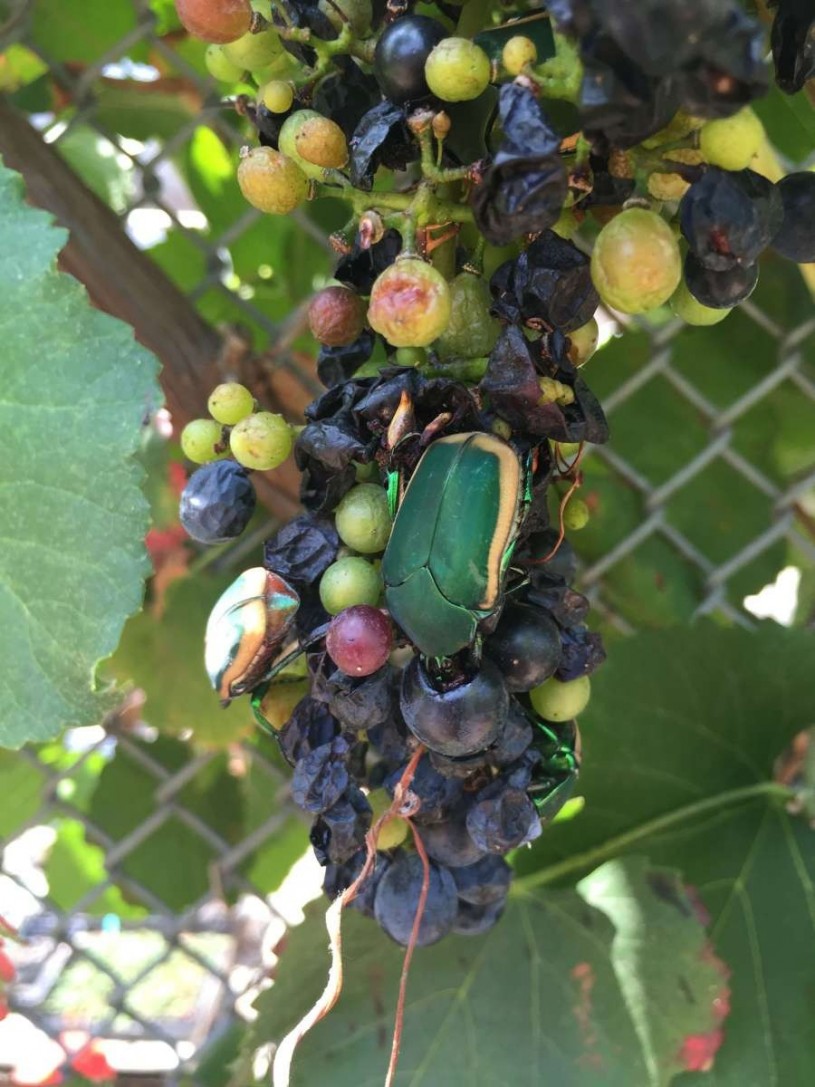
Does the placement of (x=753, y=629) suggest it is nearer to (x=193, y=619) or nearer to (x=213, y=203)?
(x=193, y=619)

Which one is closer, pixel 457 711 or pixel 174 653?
pixel 457 711

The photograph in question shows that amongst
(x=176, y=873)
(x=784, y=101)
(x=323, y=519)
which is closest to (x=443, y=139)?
(x=323, y=519)

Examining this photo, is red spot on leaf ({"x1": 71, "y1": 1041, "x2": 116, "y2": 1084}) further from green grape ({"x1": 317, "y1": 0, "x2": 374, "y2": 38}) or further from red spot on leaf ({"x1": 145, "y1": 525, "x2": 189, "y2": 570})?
green grape ({"x1": 317, "y1": 0, "x2": 374, "y2": 38})

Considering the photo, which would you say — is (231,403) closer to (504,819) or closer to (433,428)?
(433,428)

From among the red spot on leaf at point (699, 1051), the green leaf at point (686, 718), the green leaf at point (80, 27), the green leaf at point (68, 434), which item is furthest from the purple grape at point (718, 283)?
the green leaf at point (80, 27)

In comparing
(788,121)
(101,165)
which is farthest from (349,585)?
(101,165)

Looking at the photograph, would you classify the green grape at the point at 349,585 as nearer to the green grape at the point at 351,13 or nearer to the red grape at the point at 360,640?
the red grape at the point at 360,640

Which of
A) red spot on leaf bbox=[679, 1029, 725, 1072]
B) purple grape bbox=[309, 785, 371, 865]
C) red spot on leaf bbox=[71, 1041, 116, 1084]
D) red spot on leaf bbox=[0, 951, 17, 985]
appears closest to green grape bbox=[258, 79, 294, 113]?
purple grape bbox=[309, 785, 371, 865]
